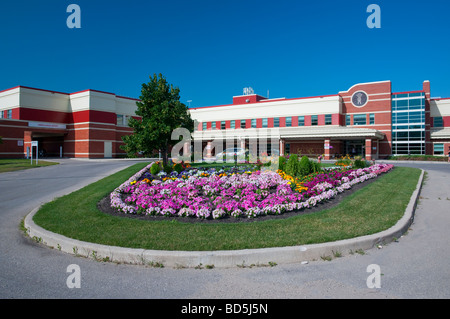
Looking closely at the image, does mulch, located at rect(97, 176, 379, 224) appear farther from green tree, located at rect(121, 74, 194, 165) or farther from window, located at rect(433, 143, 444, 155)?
window, located at rect(433, 143, 444, 155)

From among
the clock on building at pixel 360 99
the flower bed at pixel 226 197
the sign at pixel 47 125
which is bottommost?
the flower bed at pixel 226 197

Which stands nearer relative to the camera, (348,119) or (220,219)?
(220,219)

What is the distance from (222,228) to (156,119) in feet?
33.7

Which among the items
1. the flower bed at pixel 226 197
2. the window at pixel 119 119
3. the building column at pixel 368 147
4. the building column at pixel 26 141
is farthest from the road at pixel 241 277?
the window at pixel 119 119

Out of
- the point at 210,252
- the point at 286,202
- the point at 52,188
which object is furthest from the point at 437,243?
the point at 52,188

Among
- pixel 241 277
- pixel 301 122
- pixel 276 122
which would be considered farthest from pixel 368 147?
pixel 241 277

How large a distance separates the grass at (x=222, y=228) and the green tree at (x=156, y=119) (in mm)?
7115

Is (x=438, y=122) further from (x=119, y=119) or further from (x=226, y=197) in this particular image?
(x=226, y=197)

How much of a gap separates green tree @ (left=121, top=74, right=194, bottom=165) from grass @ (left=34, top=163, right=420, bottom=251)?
712 centimetres

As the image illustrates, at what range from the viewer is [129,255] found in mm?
5188

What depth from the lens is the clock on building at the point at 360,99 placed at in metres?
44.2

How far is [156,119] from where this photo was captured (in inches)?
615

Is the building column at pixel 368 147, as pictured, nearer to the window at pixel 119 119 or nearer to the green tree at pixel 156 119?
the green tree at pixel 156 119

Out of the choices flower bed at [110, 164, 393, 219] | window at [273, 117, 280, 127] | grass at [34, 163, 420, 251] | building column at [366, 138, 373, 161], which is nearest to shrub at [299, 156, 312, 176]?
flower bed at [110, 164, 393, 219]
